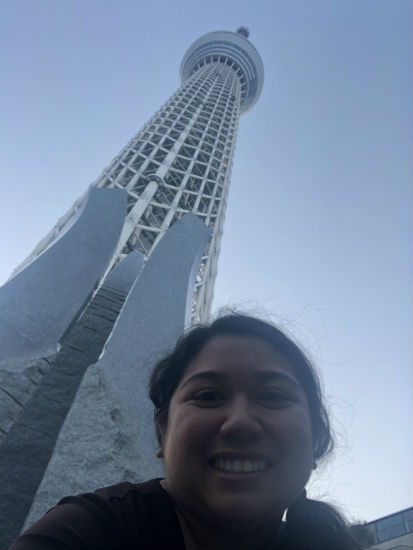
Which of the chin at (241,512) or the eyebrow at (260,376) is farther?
the eyebrow at (260,376)

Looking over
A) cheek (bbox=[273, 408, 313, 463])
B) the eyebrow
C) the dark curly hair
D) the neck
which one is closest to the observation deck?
the dark curly hair

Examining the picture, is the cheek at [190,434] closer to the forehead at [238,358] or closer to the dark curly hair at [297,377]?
the forehead at [238,358]

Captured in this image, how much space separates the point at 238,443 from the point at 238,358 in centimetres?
48

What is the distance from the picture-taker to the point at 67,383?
4.24 m

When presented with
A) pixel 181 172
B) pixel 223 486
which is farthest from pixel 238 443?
pixel 181 172

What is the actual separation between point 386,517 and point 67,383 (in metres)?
30.1

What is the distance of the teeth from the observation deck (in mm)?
46058

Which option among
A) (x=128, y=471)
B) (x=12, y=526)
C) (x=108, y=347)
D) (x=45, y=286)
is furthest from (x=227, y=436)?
(x=45, y=286)

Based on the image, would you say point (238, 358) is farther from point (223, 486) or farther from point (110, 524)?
point (110, 524)

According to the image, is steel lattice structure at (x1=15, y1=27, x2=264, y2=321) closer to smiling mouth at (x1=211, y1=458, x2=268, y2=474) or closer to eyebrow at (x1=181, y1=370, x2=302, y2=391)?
eyebrow at (x1=181, y1=370, x2=302, y2=391)

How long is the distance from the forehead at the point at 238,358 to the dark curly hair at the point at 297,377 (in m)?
0.05

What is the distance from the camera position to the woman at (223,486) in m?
1.65

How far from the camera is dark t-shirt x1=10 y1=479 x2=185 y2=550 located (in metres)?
1.51

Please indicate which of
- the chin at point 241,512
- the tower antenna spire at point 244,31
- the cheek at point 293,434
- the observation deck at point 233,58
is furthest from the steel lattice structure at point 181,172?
the tower antenna spire at point 244,31
